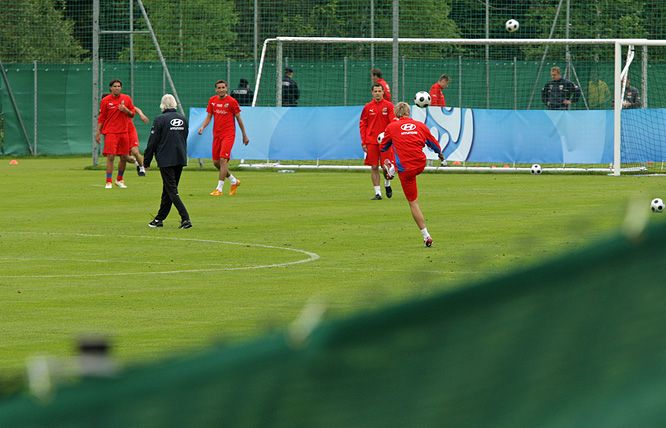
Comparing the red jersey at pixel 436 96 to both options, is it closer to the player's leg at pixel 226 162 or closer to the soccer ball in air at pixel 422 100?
the soccer ball in air at pixel 422 100

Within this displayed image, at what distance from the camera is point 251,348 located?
2.26 meters

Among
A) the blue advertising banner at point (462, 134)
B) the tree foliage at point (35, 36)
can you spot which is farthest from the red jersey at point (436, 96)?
the tree foliage at point (35, 36)

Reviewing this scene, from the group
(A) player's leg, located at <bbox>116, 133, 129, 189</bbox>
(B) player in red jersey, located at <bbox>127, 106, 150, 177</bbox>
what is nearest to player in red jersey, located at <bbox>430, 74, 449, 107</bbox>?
(B) player in red jersey, located at <bbox>127, 106, 150, 177</bbox>

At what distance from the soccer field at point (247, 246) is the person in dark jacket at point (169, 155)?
302mm

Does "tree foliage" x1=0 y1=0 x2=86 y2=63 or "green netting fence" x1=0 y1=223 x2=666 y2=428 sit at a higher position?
Answer: "tree foliage" x1=0 y1=0 x2=86 y2=63

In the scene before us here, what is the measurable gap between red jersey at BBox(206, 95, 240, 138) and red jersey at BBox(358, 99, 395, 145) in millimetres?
2649

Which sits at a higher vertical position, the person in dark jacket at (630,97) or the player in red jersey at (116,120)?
the person in dark jacket at (630,97)

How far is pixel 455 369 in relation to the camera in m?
2.55

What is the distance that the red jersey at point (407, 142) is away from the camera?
19.1 metres

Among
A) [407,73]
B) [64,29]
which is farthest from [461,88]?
[64,29]

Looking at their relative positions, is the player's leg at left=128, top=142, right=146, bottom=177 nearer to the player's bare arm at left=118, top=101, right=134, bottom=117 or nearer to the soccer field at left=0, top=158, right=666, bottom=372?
the soccer field at left=0, top=158, right=666, bottom=372

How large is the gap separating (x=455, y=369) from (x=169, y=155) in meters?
19.1

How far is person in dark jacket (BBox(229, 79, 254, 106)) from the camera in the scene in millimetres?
38625

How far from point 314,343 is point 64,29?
4920 centimetres
